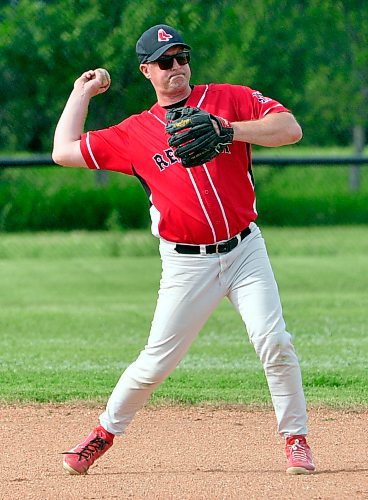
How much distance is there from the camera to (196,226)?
4.47 meters

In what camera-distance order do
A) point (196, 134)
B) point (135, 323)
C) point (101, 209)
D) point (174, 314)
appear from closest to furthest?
point (196, 134), point (174, 314), point (135, 323), point (101, 209)

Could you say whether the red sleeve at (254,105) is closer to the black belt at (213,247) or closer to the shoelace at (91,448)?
the black belt at (213,247)

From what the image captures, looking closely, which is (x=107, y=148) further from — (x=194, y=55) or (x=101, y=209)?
(x=101, y=209)

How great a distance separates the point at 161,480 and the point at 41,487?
51 cm

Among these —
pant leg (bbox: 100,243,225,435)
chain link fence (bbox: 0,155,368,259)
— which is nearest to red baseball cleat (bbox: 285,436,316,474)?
pant leg (bbox: 100,243,225,435)

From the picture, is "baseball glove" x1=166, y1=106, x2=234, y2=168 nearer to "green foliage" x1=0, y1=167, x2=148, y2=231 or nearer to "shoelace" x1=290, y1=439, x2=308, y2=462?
"shoelace" x1=290, y1=439, x2=308, y2=462

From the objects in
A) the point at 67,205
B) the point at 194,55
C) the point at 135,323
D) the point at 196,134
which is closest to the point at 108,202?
the point at 67,205

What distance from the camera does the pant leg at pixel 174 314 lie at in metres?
4.52

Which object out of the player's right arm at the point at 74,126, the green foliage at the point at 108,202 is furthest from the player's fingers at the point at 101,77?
the green foliage at the point at 108,202

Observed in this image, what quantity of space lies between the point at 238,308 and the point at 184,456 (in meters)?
0.90

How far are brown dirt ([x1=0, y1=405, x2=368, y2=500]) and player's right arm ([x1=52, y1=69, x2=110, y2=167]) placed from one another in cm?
141

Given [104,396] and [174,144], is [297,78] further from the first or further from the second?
[174,144]

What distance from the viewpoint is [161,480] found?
14.9 ft

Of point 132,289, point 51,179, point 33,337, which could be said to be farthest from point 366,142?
point 33,337
